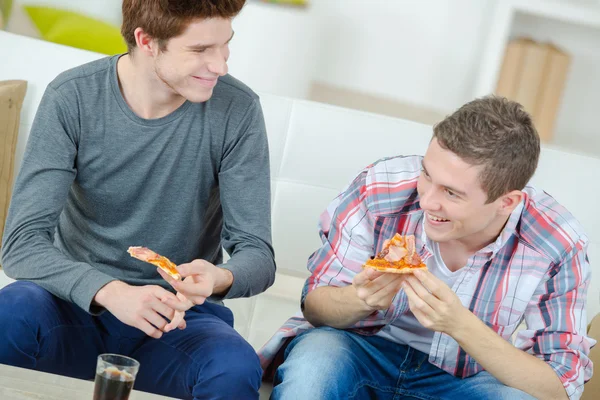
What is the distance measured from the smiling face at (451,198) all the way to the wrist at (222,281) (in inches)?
17.2

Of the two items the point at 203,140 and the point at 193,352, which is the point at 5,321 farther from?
the point at 203,140

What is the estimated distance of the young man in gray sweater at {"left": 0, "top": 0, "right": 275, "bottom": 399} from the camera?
1.67 m

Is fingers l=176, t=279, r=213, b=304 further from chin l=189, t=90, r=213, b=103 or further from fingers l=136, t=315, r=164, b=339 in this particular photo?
chin l=189, t=90, r=213, b=103

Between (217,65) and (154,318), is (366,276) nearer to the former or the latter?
(154,318)

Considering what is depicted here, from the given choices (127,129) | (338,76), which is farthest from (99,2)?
(127,129)

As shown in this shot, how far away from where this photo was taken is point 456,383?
185 centimetres

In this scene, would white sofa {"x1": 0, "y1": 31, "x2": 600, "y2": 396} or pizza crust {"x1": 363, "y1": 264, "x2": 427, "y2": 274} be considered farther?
white sofa {"x1": 0, "y1": 31, "x2": 600, "y2": 396}

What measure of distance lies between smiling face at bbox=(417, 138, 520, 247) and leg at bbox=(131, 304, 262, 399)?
48cm

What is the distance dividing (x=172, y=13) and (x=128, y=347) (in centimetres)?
73

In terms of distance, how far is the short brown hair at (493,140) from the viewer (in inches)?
68.7

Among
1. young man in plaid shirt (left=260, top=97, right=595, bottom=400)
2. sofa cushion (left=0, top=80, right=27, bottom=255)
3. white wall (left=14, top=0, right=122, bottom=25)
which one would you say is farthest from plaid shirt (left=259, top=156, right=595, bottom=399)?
white wall (left=14, top=0, right=122, bottom=25)

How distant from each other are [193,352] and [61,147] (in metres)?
0.54

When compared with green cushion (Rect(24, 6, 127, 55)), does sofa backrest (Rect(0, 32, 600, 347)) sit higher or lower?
lower

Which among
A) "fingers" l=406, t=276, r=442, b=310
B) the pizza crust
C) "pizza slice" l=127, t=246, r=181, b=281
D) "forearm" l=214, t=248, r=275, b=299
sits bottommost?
"forearm" l=214, t=248, r=275, b=299
